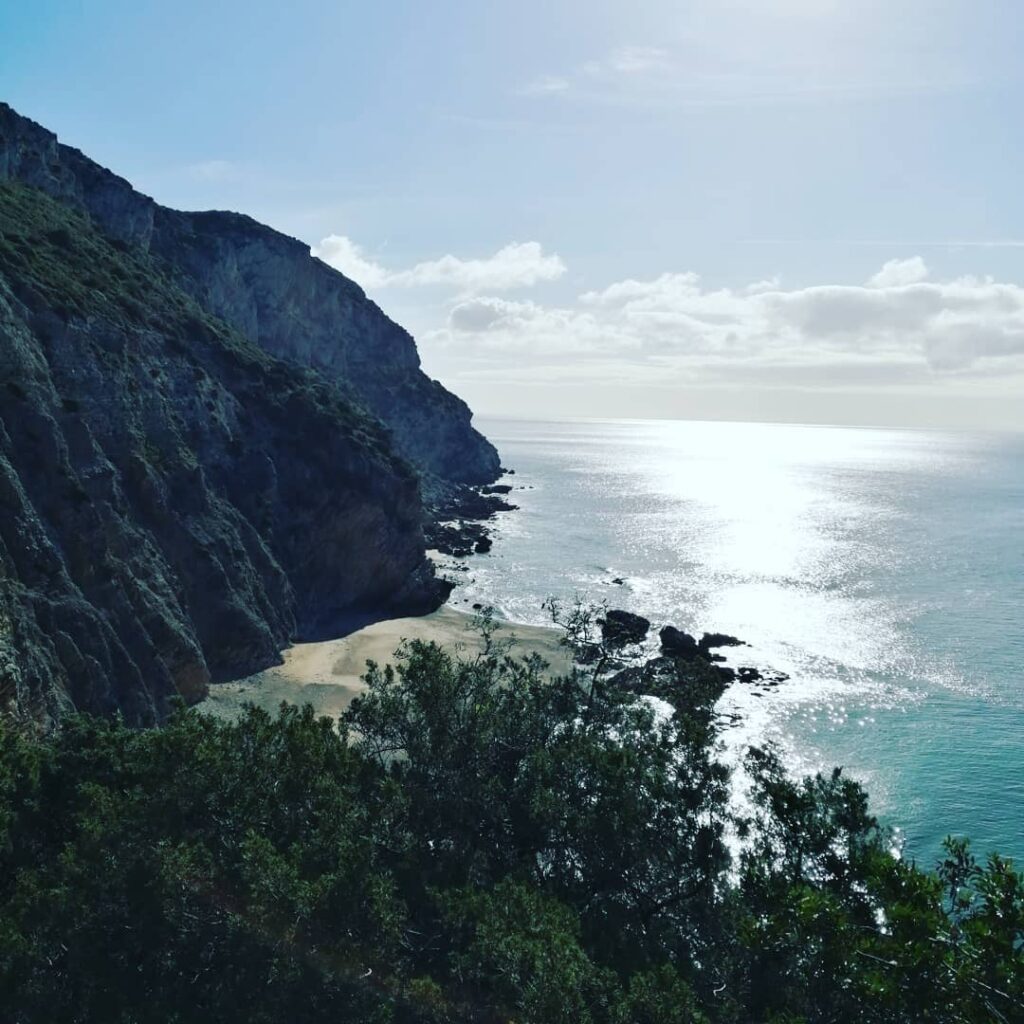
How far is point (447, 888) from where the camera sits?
65.8 ft

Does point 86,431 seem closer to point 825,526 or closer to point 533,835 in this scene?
point 533,835

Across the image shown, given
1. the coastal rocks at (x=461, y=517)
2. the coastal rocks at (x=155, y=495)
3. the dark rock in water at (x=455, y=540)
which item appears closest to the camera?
the coastal rocks at (x=155, y=495)

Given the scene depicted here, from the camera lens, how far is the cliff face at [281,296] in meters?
88.8

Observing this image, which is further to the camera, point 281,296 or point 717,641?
point 281,296

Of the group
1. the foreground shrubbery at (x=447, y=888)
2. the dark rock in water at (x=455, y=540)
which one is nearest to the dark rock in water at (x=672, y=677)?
the foreground shrubbery at (x=447, y=888)

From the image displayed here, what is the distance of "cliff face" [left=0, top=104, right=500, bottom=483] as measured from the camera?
88.8 m

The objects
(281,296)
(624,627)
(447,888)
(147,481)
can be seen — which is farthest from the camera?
(281,296)

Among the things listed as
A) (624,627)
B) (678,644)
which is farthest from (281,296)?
(678,644)

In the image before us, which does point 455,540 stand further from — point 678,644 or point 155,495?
point 155,495

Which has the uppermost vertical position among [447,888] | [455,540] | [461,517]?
[461,517]

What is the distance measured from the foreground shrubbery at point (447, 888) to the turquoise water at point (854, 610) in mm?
21816

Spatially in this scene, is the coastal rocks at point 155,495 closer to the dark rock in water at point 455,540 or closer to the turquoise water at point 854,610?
the turquoise water at point 854,610

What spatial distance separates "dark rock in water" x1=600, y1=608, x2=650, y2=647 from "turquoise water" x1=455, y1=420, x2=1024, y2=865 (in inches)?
216

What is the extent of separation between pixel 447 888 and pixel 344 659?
134 ft
